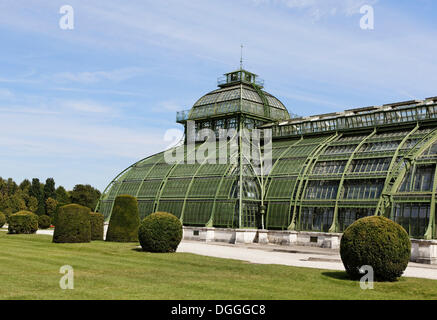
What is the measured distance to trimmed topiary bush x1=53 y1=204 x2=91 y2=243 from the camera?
4238 cm

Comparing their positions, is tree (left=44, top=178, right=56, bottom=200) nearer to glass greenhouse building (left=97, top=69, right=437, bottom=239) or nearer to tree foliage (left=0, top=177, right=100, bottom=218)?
tree foliage (left=0, top=177, right=100, bottom=218)

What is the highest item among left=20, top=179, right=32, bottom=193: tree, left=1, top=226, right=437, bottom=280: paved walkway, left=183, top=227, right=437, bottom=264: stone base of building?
left=20, top=179, right=32, bottom=193: tree

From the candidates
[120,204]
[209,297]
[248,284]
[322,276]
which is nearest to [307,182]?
[120,204]

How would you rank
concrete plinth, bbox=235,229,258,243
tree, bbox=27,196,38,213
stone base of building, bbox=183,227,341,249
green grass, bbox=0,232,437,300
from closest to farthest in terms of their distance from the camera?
green grass, bbox=0,232,437,300
stone base of building, bbox=183,227,341,249
concrete plinth, bbox=235,229,258,243
tree, bbox=27,196,38,213

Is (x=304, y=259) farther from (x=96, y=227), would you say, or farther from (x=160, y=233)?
(x=96, y=227)

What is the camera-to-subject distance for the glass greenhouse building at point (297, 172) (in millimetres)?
41562

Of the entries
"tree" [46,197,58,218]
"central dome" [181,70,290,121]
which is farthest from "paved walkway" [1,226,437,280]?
"tree" [46,197,58,218]

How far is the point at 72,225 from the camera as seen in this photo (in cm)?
4275

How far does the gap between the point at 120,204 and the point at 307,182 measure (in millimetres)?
19666

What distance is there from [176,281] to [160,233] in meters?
14.1

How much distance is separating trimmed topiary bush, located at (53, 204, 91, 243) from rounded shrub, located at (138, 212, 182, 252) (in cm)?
904

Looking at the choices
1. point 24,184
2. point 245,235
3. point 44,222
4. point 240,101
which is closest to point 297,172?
point 245,235

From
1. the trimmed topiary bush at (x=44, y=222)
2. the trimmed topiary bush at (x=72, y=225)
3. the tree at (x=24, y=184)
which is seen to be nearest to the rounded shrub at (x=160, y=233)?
the trimmed topiary bush at (x=72, y=225)

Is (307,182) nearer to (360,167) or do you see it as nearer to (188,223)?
(360,167)
